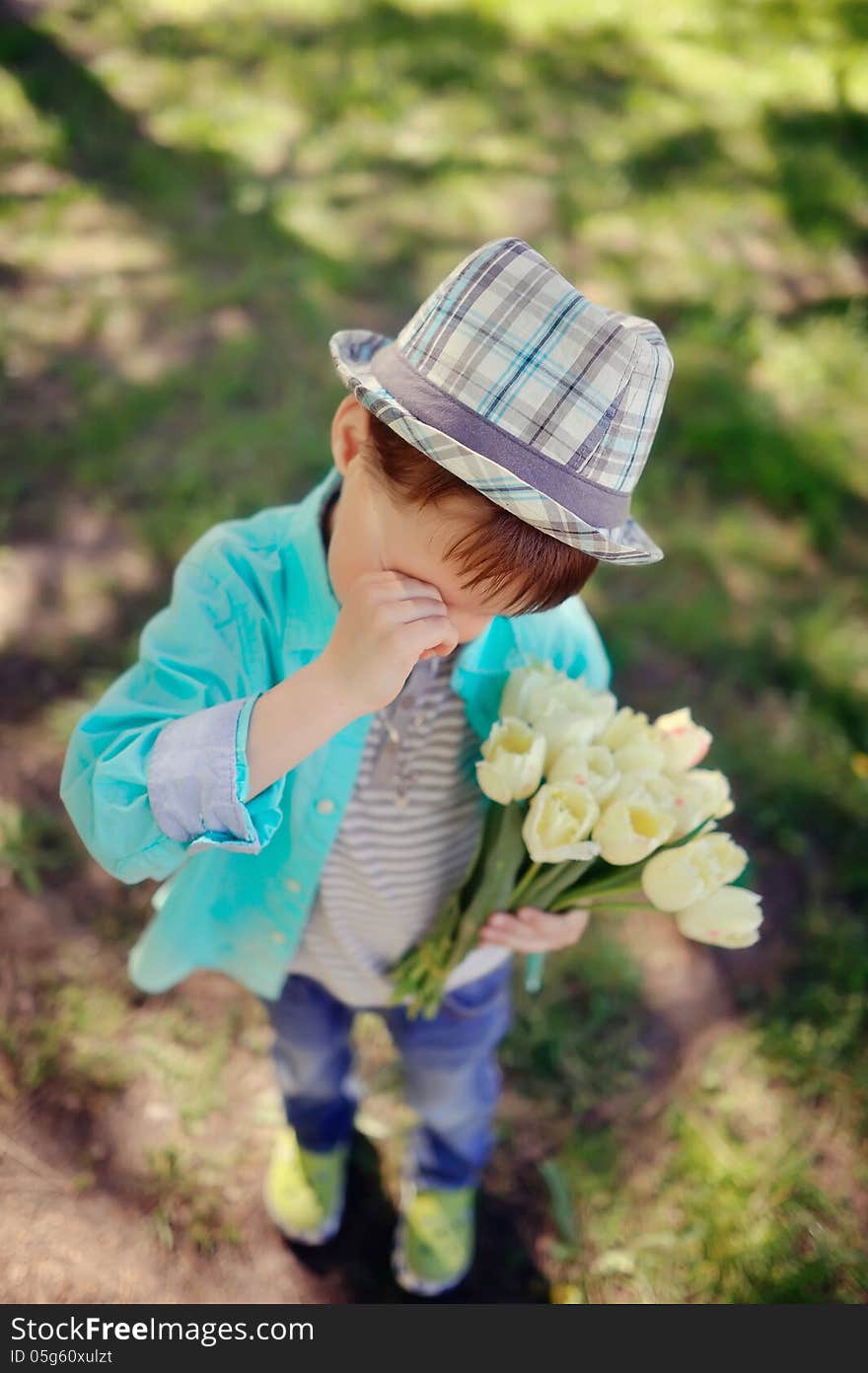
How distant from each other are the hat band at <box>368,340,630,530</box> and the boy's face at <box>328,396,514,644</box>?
0.07m

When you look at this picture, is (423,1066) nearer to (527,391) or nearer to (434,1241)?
(434,1241)

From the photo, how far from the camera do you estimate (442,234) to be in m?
4.05

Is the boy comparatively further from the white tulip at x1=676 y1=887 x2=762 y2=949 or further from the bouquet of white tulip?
the white tulip at x1=676 y1=887 x2=762 y2=949

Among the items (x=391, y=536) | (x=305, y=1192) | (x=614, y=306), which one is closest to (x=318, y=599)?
(x=391, y=536)

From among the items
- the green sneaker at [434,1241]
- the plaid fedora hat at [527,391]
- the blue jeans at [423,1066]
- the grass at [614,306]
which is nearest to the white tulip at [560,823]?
the plaid fedora hat at [527,391]

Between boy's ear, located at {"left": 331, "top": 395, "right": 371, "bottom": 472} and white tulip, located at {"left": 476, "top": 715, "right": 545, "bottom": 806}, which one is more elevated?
boy's ear, located at {"left": 331, "top": 395, "right": 371, "bottom": 472}

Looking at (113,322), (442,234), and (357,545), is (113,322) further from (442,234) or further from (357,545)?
(357,545)

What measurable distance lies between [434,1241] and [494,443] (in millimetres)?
1648

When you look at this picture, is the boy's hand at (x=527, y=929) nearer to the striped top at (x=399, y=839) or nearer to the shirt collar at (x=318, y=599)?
the striped top at (x=399, y=839)

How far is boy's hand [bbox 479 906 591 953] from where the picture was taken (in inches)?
60.6

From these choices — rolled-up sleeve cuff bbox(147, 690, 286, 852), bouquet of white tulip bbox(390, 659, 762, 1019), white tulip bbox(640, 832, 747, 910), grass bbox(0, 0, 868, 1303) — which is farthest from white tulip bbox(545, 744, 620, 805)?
grass bbox(0, 0, 868, 1303)

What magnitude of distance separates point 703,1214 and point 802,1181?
0.85 ft

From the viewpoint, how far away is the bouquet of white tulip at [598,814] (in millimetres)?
1290

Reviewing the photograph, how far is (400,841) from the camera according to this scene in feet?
5.15
